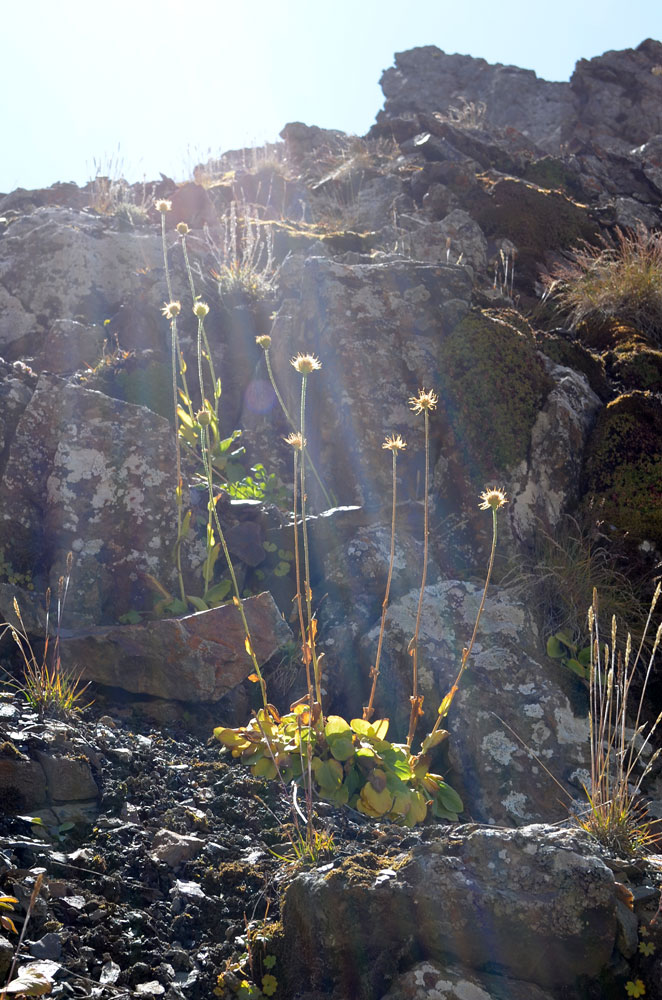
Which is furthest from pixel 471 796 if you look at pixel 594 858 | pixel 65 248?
pixel 65 248

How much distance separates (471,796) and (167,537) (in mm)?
2263

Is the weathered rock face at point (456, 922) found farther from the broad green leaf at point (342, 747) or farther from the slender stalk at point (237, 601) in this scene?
the slender stalk at point (237, 601)

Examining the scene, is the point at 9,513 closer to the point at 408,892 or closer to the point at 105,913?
the point at 105,913

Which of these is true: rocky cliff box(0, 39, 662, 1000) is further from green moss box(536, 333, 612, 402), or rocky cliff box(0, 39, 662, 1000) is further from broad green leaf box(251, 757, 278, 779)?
broad green leaf box(251, 757, 278, 779)

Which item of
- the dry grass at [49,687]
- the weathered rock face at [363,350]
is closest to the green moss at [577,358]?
the weathered rock face at [363,350]

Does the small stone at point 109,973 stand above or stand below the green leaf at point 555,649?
below

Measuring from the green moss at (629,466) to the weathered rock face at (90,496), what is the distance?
2.77 meters

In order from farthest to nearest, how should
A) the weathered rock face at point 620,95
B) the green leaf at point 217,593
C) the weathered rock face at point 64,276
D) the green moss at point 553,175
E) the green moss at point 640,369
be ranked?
the weathered rock face at point 620,95, the green moss at point 553,175, the weathered rock face at point 64,276, the green moss at point 640,369, the green leaf at point 217,593

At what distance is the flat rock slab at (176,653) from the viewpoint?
412cm

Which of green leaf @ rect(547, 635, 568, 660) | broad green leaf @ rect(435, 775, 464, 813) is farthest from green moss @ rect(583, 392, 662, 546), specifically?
broad green leaf @ rect(435, 775, 464, 813)

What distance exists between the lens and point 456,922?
2.46 meters

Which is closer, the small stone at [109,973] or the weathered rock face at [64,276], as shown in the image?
the small stone at [109,973]

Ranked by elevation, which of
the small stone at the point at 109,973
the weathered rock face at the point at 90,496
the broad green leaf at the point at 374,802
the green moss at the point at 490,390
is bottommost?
the small stone at the point at 109,973

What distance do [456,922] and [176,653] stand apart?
2169 mm
